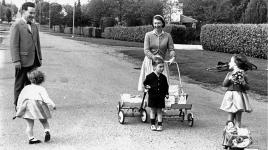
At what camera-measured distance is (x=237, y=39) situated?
26.8 m

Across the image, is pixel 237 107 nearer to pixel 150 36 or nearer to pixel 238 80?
pixel 238 80

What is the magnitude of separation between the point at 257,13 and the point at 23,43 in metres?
28.5

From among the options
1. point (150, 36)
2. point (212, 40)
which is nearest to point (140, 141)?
point (150, 36)

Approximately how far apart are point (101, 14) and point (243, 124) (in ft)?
171

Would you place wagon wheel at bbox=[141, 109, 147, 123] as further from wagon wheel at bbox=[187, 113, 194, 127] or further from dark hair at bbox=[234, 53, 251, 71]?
dark hair at bbox=[234, 53, 251, 71]

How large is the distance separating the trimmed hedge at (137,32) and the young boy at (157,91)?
29.0 m

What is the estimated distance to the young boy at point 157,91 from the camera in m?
7.48

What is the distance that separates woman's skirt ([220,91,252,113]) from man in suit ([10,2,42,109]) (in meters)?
3.55

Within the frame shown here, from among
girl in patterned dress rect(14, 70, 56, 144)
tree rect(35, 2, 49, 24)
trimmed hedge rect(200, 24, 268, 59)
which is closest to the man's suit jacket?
girl in patterned dress rect(14, 70, 56, 144)

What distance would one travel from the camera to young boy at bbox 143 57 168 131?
24.5ft

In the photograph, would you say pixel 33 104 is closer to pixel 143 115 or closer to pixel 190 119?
pixel 143 115

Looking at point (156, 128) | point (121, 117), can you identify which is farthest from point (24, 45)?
point (156, 128)

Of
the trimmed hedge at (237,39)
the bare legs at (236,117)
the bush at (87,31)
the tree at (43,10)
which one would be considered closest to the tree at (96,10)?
the bush at (87,31)

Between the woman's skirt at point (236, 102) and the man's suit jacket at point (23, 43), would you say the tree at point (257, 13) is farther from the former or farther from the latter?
the man's suit jacket at point (23, 43)
